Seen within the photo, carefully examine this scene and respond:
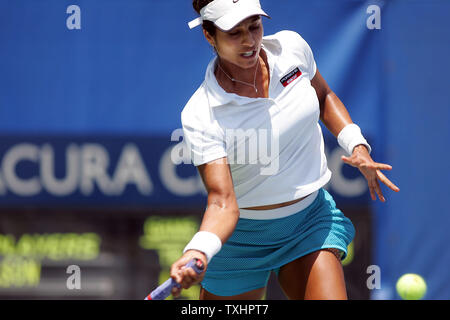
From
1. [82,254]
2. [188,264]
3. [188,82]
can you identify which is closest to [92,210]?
[82,254]

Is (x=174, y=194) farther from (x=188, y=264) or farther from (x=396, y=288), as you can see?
(x=188, y=264)

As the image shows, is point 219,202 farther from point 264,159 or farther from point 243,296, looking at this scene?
point 243,296

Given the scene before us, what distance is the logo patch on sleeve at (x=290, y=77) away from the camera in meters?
2.83

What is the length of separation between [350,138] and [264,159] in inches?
13.9

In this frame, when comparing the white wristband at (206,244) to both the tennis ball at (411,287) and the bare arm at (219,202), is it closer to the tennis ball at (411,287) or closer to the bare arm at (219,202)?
the bare arm at (219,202)

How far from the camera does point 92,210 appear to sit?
431cm

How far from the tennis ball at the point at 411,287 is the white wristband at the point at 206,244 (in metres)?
1.96

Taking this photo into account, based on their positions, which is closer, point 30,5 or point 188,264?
point 188,264

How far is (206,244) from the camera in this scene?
2436mm

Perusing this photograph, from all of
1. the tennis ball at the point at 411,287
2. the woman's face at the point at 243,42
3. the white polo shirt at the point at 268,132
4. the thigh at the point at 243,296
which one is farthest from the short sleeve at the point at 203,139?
the tennis ball at the point at 411,287

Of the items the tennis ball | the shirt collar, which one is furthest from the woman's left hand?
the tennis ball

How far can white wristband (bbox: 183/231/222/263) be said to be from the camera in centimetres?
242

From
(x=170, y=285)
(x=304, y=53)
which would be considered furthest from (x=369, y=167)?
(x=170, y=285)

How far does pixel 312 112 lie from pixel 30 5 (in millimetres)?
2102
